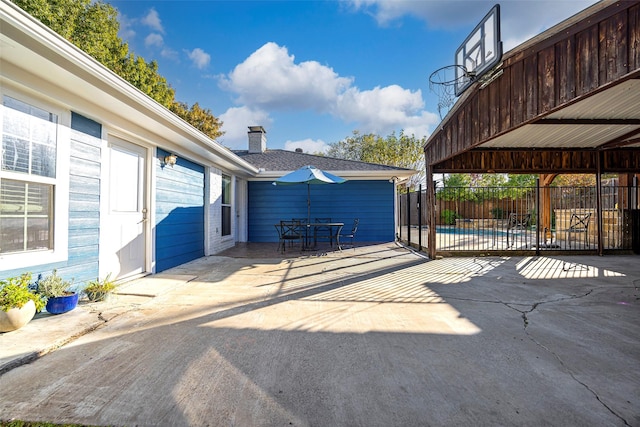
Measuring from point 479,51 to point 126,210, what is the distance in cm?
600

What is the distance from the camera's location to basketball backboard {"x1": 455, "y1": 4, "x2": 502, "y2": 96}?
174 inches

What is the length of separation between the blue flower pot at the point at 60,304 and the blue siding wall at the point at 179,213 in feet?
7.04

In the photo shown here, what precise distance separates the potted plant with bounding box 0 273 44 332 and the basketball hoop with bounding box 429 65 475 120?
6.48 metres

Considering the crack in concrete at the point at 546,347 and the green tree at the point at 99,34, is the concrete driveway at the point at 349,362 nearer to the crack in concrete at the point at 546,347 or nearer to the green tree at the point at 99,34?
the crack in concrete at the point at 546,347

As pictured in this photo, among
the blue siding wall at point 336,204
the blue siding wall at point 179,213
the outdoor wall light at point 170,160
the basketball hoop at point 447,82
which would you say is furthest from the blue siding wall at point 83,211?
the blue siding wall at point 336,204

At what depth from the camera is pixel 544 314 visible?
11.2 feet

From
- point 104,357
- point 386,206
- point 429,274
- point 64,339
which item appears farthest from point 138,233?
point 386,206

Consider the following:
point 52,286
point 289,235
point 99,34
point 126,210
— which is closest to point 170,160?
point 126,210

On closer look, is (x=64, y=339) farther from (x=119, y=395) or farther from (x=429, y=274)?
(x=429, y=274)

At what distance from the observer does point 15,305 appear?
8.54 ft

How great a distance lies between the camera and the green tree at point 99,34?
1281cm

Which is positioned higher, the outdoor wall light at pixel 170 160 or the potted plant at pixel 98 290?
the outdoor wall light at pixel 170 160

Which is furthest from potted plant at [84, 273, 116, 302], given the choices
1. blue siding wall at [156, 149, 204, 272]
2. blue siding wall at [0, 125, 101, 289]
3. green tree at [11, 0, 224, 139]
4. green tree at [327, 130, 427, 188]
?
green tree at [327, 130, 427, 188]

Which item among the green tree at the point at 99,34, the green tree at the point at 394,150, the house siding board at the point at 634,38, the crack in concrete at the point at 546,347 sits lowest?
the crack in concrete at the point at 546,347
